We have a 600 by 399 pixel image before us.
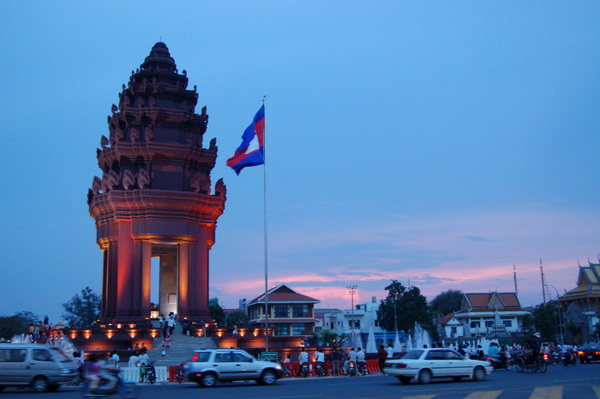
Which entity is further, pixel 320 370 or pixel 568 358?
pixel 568 358

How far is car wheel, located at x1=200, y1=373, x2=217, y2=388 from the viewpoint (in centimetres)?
2406

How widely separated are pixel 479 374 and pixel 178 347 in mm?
16820

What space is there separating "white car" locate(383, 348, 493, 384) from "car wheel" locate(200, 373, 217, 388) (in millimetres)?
6286

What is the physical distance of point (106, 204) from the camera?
40500 mm

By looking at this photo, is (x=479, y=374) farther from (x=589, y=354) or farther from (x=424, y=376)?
(x=589, y=354)

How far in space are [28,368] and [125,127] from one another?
2386 centimetres

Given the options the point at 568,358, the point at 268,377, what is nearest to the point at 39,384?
the point at 268,377

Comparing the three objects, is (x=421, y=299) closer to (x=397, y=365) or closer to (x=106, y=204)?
(x=106, y=204)

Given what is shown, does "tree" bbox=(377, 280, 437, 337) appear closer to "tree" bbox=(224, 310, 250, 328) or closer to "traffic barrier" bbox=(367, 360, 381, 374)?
"tree" bbox=(224, 310, 250, 328)

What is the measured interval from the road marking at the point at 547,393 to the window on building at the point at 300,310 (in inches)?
2482

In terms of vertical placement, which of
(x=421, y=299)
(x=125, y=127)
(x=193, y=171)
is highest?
(x=125, y=127)

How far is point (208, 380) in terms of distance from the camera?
24.1 m

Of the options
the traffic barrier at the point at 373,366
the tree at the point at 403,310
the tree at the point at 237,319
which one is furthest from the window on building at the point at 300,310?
the traffic barrier at the point at 373,366

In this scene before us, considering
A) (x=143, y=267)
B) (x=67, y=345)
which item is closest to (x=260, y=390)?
(x=67, y=345)
